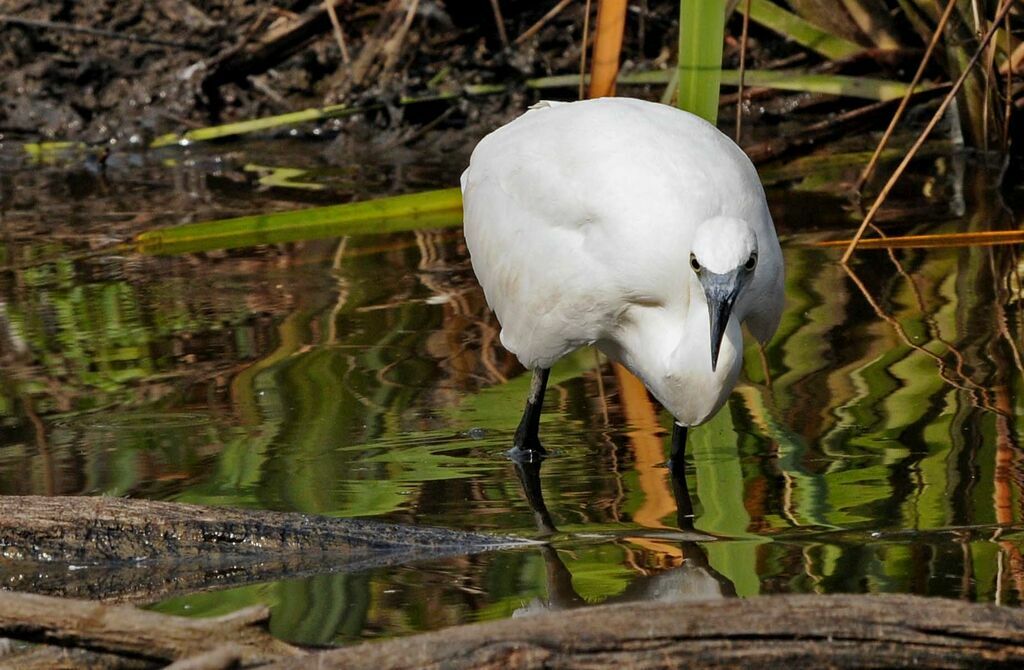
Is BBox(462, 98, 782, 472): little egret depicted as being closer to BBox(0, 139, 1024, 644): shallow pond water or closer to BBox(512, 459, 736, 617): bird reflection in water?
BBox(0, 139, 1024, 644): shallow pond water

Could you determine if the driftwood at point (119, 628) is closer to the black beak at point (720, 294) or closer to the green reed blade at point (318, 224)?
the black beak at point (720, 294)

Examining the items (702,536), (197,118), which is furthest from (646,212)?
(197,118)

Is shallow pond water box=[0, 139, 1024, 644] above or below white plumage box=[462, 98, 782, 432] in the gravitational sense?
below

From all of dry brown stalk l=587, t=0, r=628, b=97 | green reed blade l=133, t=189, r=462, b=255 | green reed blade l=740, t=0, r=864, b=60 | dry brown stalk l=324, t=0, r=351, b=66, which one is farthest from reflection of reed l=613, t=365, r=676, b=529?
dry brown stalk l=324, t=0, r=351, b=66

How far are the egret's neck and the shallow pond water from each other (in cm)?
24

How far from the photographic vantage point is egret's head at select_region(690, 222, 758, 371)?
12.1ft

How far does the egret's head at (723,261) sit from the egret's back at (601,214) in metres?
0.33

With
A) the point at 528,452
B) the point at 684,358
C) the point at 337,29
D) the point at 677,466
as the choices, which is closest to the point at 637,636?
the point at 684,358

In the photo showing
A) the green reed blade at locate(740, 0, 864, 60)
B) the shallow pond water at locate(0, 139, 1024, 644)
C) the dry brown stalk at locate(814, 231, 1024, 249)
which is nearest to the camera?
the shallow pond water at locate(0, 139, 1024, 644)

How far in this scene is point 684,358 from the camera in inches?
160

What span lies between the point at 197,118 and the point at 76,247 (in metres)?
2.53

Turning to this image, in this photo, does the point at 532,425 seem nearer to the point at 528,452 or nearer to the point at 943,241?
the point at 528,452

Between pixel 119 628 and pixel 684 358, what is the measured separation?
1907mm

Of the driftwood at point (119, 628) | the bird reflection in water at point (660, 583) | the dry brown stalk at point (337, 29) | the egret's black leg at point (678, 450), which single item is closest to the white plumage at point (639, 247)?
the egret's black leg at point (678, 450)
